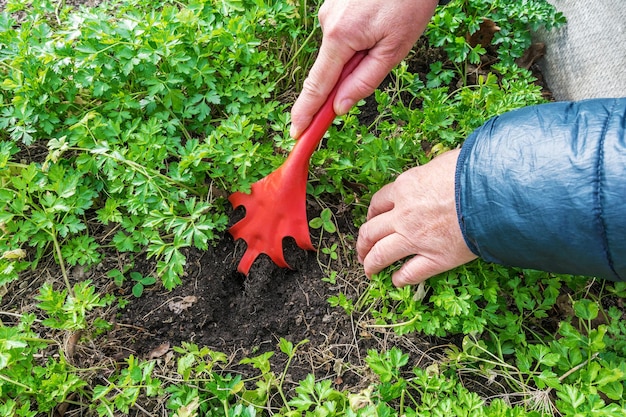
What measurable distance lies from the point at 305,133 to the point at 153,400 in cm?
107

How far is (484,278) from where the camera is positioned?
69.2 inches

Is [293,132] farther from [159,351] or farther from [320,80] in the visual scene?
[159,351]

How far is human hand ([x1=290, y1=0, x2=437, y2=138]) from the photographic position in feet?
5.53

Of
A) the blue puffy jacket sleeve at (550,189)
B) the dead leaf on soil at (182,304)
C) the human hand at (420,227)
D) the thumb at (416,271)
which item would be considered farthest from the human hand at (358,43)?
the dead leaf on soil at (182,304)

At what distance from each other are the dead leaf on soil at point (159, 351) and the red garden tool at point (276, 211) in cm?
39

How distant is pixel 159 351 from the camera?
1.89 m

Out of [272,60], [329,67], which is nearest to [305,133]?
[329,67]

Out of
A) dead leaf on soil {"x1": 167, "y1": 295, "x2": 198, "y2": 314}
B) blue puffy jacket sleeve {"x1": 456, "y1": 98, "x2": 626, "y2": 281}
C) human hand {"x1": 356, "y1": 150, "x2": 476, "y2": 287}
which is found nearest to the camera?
blue puffy jacket sleeve {"x1": 456, "y1": 98, "x2": 626, "y2": 281}

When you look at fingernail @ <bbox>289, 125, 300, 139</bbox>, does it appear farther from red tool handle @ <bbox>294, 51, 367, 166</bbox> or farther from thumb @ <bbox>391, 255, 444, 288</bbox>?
thumb @ <bbox>391, 255, 444, 288</bbox>

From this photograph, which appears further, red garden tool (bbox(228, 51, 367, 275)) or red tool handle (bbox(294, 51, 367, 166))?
red garden tool (bbox(228, 51, 367, 275))

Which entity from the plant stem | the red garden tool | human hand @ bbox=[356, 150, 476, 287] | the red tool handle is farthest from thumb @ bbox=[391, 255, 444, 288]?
the plant stem

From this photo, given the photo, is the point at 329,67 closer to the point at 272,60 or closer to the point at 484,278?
the point at 272,60

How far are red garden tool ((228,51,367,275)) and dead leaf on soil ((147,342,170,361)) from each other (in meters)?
0.39

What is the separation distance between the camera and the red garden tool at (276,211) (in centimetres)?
193
